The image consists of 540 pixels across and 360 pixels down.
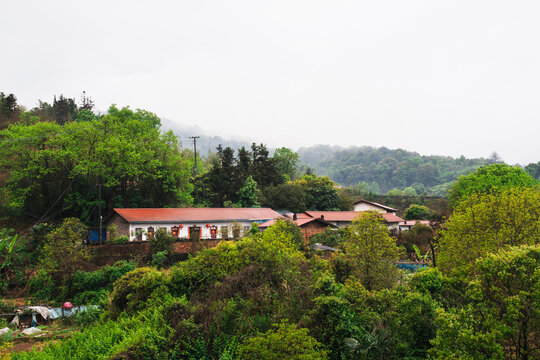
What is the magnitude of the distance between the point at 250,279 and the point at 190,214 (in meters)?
19.7

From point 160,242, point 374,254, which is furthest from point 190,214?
point 374,254

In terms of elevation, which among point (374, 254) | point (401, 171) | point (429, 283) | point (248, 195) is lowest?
point (429, 283)

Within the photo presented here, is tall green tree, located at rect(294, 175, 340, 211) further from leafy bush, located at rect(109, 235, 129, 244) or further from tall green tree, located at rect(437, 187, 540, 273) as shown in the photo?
tall green tree, located at rect(437, 187, 540, 273)

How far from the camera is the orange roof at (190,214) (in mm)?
28094

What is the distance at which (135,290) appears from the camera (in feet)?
49.3

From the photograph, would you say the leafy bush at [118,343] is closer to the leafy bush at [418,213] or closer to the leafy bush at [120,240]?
the leafy bush at [120,240]

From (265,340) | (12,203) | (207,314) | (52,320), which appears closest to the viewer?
(265,340)

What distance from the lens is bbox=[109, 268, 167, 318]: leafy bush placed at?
14.7 meters

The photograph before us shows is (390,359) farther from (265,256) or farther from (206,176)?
(206,176)

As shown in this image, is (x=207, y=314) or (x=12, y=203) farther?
(x=12, y=203)

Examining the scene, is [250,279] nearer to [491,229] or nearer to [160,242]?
[491,229]

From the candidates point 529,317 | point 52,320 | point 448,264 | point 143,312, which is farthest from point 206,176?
point 529,317

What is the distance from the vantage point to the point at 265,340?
8695mm

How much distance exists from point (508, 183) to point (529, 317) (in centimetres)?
2772
